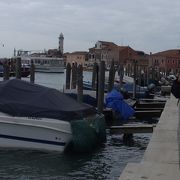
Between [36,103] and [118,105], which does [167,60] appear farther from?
[36,103]

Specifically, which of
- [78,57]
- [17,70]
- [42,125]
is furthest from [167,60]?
[42,125]

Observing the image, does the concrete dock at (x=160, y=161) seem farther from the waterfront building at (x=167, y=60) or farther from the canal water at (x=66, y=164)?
the waterfront building at (x=167, y=60)

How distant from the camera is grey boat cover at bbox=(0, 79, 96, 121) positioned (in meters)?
12.2

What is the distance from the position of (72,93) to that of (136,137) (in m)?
5.37

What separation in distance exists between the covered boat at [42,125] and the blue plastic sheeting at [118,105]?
7.59 meters

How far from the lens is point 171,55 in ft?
425

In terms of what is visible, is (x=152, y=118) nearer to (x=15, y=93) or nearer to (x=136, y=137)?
(x=136, y=137)

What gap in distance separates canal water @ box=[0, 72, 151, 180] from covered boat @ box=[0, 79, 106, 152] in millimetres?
273

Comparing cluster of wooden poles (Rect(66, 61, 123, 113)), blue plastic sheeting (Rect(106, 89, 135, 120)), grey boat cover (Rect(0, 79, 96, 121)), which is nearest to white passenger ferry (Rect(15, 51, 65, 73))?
cluster of wooden poles (Rect(66, 61, 123, 113))

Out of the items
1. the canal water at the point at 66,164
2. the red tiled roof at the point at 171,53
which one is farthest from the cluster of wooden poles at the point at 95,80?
the red tiled roof at the point at 171,53

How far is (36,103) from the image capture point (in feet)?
41.2

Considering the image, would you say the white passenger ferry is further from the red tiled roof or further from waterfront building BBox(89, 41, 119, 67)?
the red tiled roof

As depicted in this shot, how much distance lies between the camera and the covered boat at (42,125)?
12039mm

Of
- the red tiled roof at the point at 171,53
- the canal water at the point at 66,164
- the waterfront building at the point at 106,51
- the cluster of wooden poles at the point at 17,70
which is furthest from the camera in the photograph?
the red tiled roof at the point at 171,53
